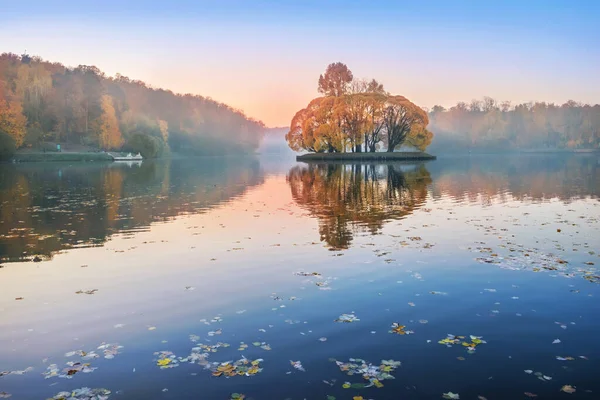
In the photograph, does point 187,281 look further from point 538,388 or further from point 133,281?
point 538,388

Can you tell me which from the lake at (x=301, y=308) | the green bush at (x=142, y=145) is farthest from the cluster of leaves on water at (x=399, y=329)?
the green bush at (x=142, y=145)

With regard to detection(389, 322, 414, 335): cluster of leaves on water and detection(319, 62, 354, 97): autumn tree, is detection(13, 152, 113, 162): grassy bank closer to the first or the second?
detection(319, 62, 354, 97): autumn tree

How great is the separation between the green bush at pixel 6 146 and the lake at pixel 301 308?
301 feet

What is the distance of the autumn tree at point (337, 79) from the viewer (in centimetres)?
13912

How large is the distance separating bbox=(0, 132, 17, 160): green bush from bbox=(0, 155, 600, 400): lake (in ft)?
301

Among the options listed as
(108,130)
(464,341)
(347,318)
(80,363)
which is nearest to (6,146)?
(108,130)

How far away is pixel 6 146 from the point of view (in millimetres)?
106000

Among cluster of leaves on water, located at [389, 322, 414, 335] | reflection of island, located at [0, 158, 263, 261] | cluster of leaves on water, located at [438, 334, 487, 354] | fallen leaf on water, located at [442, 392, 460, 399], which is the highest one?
reflection of island, located at [0, 158, 263, 261]

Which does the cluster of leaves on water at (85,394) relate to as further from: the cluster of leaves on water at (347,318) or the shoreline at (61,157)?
the shoreline at (61,157)

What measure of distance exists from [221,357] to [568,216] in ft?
85.6

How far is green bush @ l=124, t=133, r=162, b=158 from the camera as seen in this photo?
482 ft

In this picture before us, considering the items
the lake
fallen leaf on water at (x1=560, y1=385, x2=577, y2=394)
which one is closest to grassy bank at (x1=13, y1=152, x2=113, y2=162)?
the lake

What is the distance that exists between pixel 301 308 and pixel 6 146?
114163 mm

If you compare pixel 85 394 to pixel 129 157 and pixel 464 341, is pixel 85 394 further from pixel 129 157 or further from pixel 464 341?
pixel 129 157
